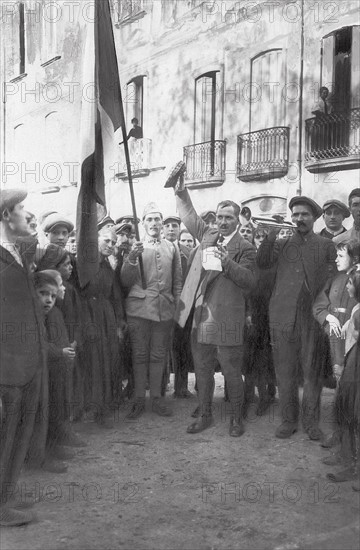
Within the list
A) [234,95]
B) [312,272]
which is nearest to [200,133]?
[234,95]

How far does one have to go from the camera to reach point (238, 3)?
433cm

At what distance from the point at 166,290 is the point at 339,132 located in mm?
1679

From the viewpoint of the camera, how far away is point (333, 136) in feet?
13.6

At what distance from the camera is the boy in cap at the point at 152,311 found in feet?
15.8

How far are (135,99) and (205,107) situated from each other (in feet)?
1.58

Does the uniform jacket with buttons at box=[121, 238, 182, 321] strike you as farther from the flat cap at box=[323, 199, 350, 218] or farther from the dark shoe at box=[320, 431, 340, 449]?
the dark shoe at box=[320, 431, 340, 449]

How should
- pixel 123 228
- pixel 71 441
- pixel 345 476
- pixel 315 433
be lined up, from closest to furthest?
pixel 345 476
pixel 71 441
pixel 315 433
pixel 123 228

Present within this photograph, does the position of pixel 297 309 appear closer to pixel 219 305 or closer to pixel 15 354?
pixel 219 305

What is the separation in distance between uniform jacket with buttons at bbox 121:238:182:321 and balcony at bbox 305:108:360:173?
1.28m

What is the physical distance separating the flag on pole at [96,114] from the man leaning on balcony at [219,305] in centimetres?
58

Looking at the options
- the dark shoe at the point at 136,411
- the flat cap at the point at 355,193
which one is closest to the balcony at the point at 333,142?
the flat cap at the point at 355,193

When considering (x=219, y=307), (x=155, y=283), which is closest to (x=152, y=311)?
(x=155, y=283)

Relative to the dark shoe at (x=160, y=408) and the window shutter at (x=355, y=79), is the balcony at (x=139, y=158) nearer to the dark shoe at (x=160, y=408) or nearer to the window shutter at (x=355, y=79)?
the window shutter at (x=355, y=79)

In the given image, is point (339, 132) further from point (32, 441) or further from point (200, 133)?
point (32, 441)
